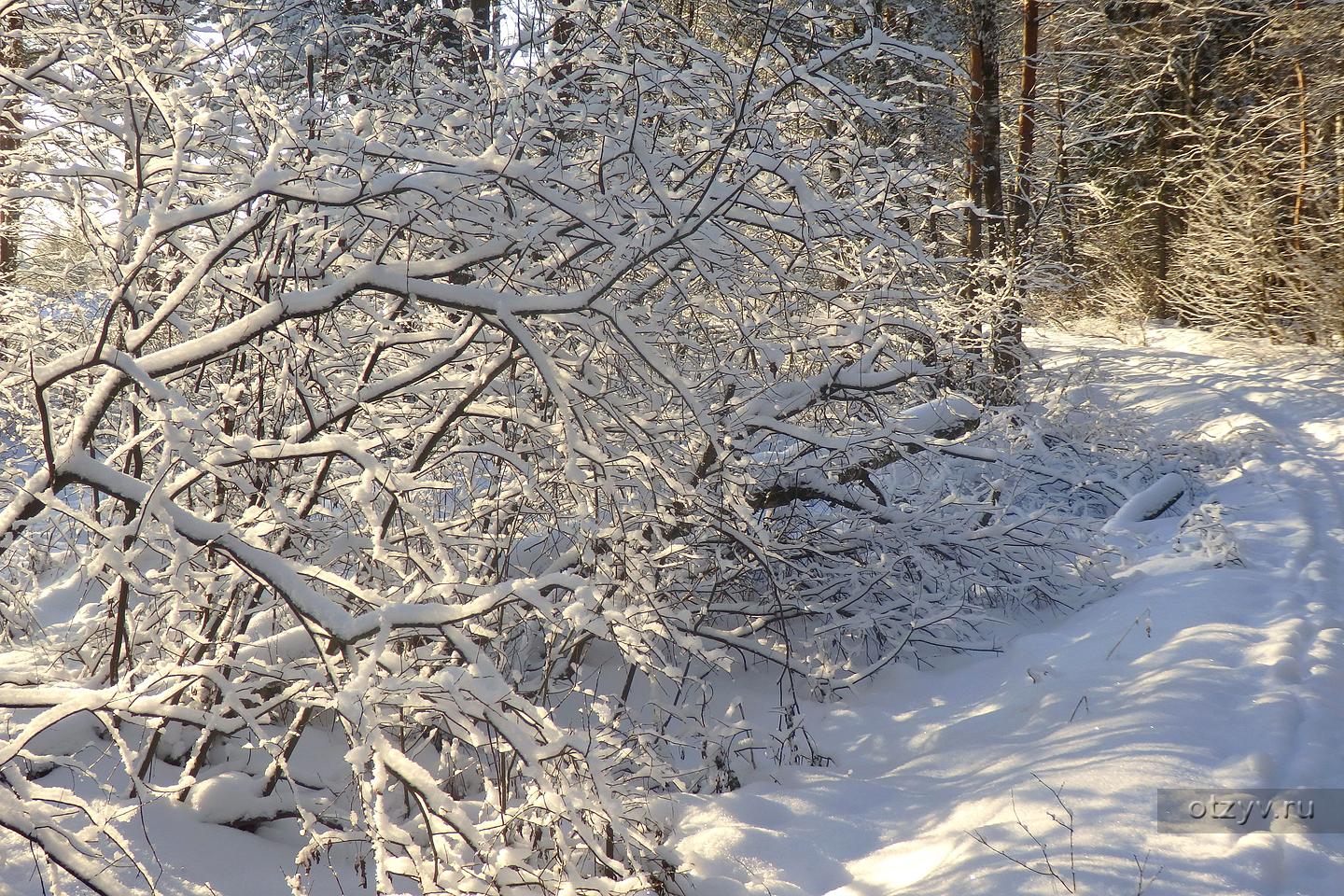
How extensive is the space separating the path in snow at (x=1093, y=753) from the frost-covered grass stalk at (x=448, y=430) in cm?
38

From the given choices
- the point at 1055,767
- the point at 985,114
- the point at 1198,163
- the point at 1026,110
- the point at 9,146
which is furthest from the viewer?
the point at 1198,163

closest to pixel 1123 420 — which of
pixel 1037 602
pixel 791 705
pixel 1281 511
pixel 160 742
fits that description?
pixel 1281 511

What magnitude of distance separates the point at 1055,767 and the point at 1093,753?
179 mm

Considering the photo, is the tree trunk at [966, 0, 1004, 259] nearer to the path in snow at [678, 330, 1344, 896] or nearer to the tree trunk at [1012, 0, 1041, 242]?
the tree trunk at [1012, 0, 1041, 242]

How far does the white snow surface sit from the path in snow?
1 cm

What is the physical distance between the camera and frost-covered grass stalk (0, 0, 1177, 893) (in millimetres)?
2598

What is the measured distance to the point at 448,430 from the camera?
4289mm

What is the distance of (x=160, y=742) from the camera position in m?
4.36

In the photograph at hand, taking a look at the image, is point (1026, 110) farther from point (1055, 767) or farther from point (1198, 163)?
point (1055, 767)

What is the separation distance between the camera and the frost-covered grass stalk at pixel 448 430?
2598 mm

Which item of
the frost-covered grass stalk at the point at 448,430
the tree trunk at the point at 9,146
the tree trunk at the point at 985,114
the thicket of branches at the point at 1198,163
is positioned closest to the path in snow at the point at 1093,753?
the frost-covered grass stalk at the point at 448,430

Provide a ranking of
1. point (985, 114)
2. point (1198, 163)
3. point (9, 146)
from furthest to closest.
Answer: point (1198, 163) < point (985, 114) < point (9, 146)

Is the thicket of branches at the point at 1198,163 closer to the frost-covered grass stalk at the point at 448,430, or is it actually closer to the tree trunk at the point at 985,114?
the tree trunk at the point at 985,114

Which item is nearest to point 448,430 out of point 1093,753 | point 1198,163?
point 1093,753
